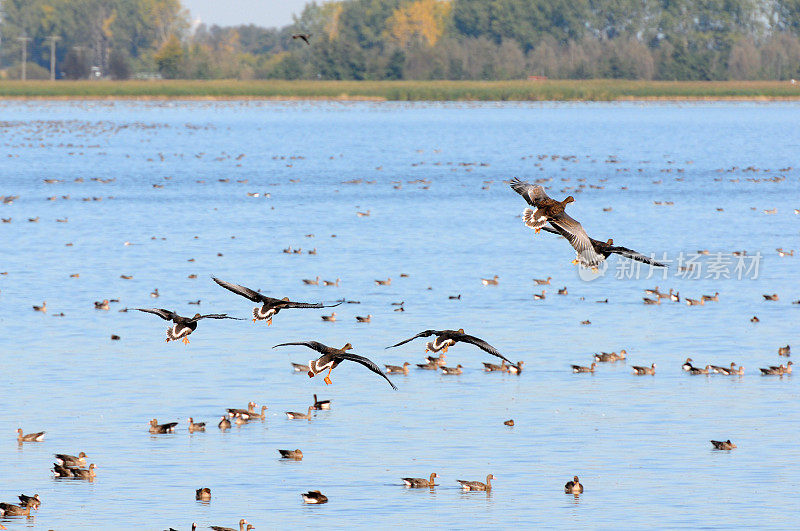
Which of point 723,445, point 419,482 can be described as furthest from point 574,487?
point 723,445

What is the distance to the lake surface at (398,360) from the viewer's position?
2270 cm

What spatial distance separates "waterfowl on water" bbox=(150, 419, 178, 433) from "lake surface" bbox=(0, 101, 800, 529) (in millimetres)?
235

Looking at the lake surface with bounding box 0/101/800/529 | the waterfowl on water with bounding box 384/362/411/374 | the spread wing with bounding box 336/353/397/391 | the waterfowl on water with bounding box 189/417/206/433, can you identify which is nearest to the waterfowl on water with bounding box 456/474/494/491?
the lake surface with bounding box 0/101/800/529

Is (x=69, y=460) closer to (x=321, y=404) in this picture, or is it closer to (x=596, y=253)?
(x=321, y=404)

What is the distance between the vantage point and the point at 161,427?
25938 millimetres

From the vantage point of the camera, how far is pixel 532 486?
23156mm

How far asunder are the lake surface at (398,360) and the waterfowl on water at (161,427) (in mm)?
235

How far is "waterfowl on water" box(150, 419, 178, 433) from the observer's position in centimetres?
2596

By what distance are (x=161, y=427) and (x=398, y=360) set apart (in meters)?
8.57

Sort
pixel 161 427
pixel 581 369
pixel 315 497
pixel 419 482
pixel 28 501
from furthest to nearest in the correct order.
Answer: pixel 581 369 < pixel 161 427 < pixel 419 482 < pixel 315 497 < pixel 28 501

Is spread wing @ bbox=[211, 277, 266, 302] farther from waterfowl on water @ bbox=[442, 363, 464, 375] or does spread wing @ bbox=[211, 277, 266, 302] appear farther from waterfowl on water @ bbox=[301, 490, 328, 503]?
waterfowl on water @ bbox=[442, 363, 464, 375]

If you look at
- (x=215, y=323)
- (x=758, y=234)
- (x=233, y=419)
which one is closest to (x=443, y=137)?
(x=758, y=234)

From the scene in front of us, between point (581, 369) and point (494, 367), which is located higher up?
point (581, 369)

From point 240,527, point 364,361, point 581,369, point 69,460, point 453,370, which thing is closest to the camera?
point 364,361
